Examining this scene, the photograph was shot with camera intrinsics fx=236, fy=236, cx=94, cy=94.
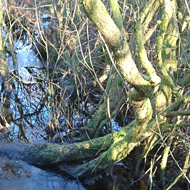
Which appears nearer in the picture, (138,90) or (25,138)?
(138,90)

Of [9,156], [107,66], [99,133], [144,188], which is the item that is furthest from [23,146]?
[107,66]

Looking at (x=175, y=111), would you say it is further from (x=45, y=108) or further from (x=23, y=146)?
(x=45, y=108)

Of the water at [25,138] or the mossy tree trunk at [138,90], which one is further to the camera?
A: the water at [25,138]

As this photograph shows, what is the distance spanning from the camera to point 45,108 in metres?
8.53

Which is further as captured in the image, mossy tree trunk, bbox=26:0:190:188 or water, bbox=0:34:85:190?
water, bbox=0:34:85:190

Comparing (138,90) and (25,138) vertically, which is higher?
(138,90)

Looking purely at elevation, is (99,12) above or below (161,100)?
above

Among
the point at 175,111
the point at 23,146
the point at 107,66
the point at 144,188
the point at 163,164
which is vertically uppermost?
the point at 107,66

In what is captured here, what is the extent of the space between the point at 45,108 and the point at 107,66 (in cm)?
271

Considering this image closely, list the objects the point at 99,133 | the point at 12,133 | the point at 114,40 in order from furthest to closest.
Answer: the point at 12,133 → the point at 99,133 → the point at 114,40

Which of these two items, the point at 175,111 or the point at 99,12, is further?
the point at 175,111

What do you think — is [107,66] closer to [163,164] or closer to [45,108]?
[45,108]

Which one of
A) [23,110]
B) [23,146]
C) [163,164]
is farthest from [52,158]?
[23,110]

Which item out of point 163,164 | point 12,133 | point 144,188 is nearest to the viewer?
point 163,164
